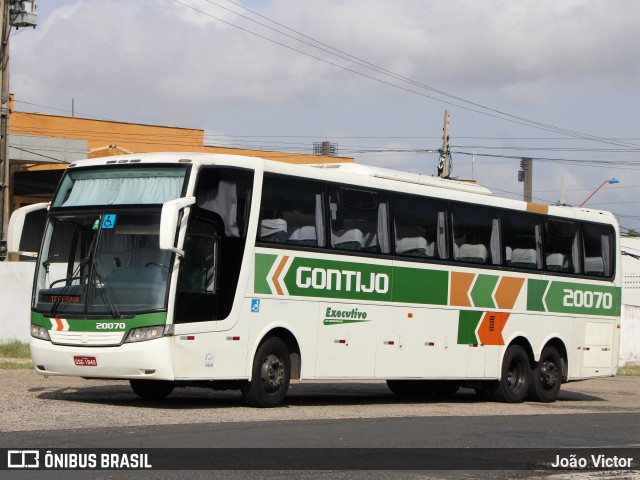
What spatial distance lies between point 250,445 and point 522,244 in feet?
→ 36.9

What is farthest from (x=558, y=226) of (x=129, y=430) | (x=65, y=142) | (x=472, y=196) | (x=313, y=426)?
(x=65, y=142)

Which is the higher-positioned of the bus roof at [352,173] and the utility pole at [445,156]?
the utility pole at [445,156]

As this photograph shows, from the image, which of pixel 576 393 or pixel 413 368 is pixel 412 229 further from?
pixel 576 393

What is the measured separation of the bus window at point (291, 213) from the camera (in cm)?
1666

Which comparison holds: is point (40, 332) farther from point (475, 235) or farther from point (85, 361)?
→ point (475, 235)

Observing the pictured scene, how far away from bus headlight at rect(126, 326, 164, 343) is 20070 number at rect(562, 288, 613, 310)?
10130 millimetres

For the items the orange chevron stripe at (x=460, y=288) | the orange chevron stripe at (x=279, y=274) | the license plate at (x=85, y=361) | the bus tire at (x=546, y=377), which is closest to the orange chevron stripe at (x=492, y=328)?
the orange chevron stripe at (x=460, y=288)

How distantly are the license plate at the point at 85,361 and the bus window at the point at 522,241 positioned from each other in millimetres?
8872

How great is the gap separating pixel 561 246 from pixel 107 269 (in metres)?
10.4

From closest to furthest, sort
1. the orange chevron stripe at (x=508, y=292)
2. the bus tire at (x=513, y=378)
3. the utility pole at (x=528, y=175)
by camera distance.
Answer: the orange chevron stripe at (x=508, y=292)
the bus tire at (x=513, y=378)
the utility pole at (x=528, y=175)

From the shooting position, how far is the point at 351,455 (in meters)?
11.4

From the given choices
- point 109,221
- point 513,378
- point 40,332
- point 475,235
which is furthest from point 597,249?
point 40,332

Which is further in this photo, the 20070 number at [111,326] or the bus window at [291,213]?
the bus window at [291,213]

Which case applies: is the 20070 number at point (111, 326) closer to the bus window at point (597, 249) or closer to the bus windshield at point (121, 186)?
the bus windshield at point (121, 186)
